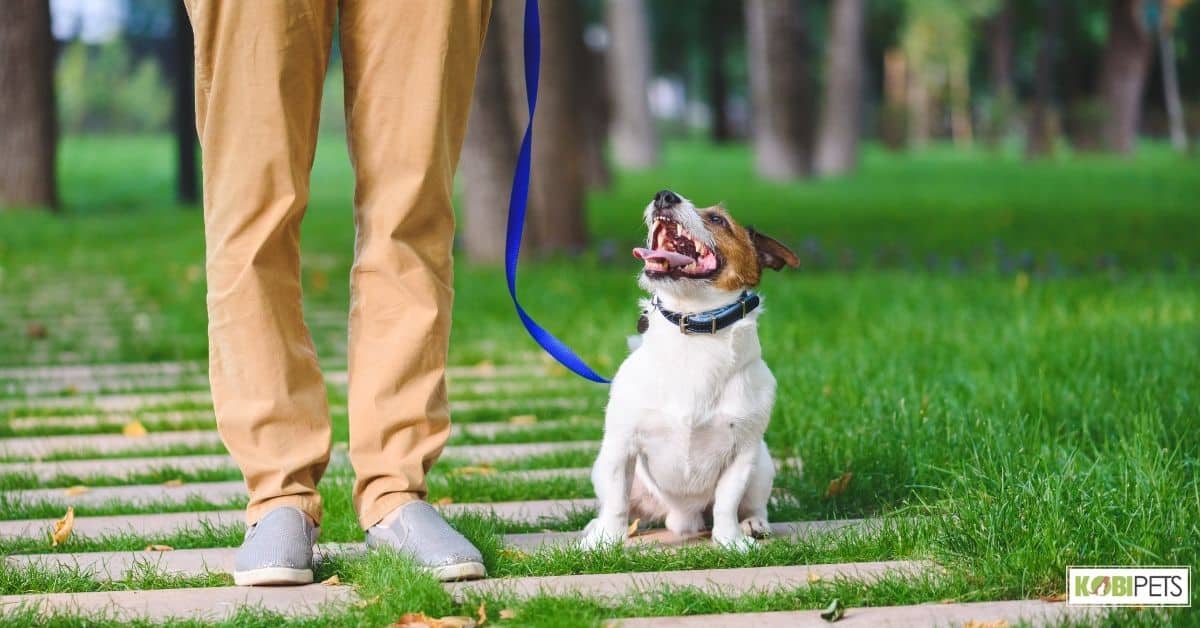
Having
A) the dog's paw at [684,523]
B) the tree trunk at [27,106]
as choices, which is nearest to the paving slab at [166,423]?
the dog's paw at [684,523]

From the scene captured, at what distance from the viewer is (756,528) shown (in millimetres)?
3902

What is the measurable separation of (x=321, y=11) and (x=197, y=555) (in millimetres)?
1418

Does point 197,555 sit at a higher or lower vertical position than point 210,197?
lower

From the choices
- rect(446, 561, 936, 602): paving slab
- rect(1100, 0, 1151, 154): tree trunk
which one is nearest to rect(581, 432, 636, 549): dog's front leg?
rect(446, 561, 936, 602): paving slab

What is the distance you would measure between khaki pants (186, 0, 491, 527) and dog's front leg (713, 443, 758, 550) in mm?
750

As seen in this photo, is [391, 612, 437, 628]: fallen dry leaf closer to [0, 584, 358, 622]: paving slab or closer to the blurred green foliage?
[0, 584, 358, 622]: paving slab

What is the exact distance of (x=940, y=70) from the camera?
6053 centimetres

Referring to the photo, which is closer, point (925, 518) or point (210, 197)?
point (210, 197)

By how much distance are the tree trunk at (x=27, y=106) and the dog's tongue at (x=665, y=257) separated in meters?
14.8

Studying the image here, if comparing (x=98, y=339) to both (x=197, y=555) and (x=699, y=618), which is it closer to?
(x=197, y=555)

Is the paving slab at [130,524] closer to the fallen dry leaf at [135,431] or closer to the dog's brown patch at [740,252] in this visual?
the fallen dry leaf at [135,431]

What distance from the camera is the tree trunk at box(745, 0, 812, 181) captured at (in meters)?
22.1

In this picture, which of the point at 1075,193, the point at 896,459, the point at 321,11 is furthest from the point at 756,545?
the point at 1075,193

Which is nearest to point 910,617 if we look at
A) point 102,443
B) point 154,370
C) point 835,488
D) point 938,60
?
point 835,488
